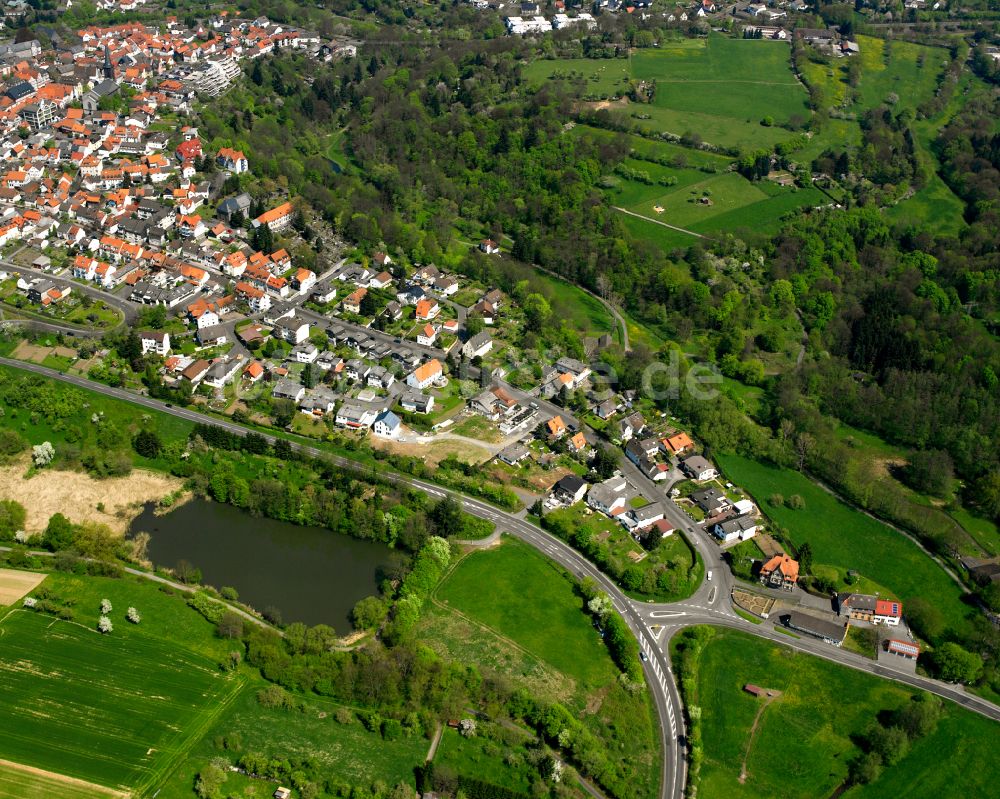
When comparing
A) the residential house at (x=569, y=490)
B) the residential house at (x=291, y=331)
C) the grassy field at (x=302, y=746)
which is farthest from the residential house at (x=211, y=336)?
the grassy field at (x=302, y=746)

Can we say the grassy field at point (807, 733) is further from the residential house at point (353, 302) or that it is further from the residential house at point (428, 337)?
A: the residential house at point (353, 302)

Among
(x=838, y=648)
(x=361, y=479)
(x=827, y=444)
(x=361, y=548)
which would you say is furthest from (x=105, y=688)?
(x=827, y=444)

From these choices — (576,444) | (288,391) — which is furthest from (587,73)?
(288,391)

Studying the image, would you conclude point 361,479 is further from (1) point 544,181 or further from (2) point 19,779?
(1) point 544,181

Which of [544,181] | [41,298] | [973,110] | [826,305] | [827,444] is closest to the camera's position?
[827,444]

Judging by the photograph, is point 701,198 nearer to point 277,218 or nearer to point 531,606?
point 277,218

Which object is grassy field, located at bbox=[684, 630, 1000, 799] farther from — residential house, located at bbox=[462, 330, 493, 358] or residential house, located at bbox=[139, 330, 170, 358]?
residential house, located at bbox=[139, 330, 170, 358]
